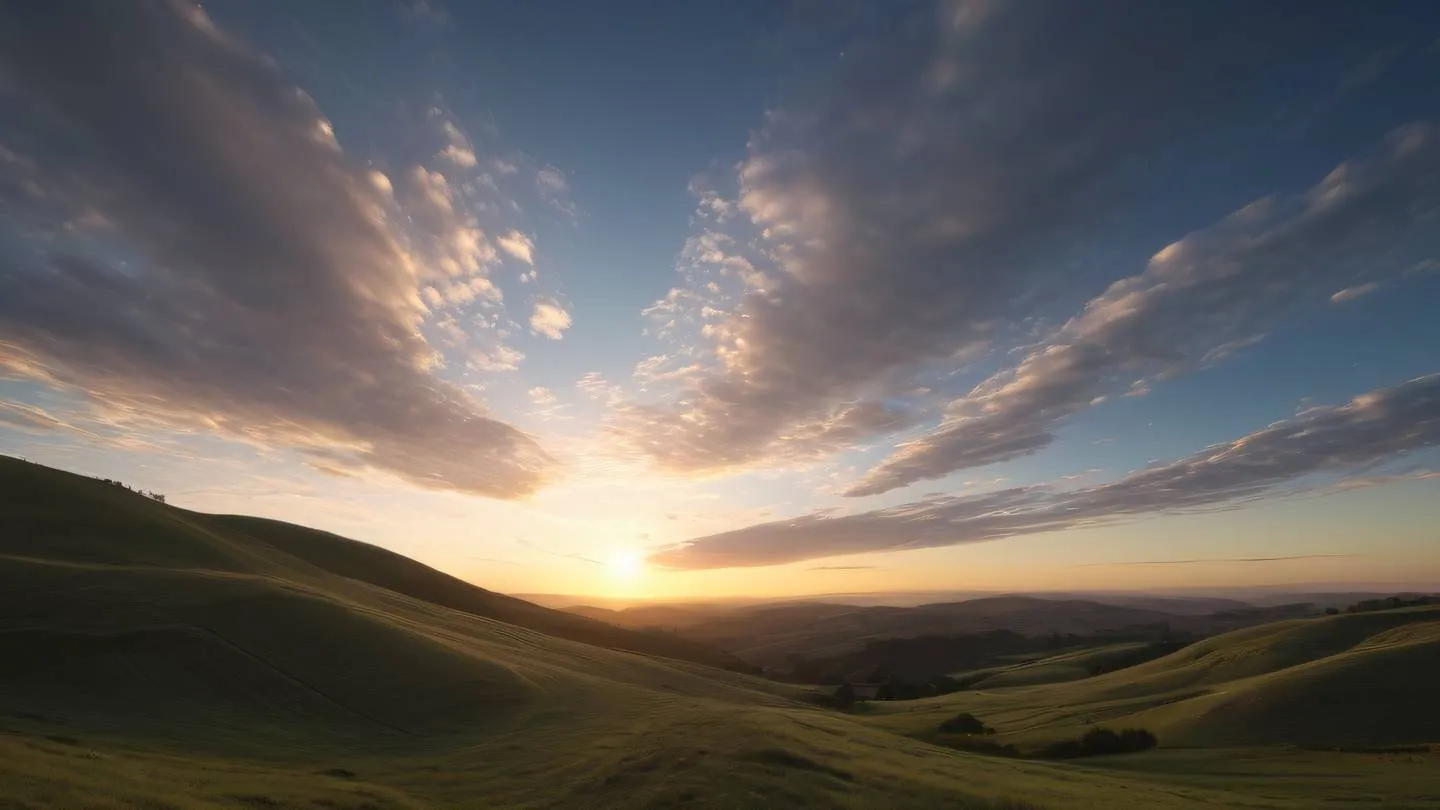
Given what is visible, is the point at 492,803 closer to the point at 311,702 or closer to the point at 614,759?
the point at 614,759

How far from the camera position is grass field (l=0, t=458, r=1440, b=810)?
1085 inches

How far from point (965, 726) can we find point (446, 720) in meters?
49.5

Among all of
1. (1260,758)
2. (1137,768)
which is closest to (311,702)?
(1137,768)

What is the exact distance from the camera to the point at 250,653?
42.9 meters

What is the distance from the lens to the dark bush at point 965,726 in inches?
2307

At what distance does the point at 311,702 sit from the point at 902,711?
72.4 m

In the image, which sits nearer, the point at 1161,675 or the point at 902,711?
the point at 1161,675

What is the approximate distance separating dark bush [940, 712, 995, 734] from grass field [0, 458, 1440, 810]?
2443mm

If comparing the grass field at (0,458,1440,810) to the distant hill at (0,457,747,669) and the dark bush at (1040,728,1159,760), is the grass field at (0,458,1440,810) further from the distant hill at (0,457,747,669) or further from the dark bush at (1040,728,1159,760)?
the dark bush at (1040,728,1159,760)

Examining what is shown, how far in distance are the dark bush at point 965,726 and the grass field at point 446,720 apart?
244 centimetres

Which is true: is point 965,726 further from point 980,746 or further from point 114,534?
point 114,534

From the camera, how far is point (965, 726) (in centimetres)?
6031

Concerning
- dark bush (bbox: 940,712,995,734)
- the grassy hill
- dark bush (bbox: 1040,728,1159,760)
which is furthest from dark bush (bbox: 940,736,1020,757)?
the grassy hill

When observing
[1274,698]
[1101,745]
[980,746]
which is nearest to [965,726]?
[980,746]
